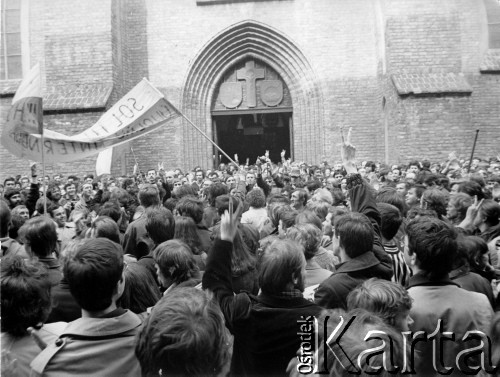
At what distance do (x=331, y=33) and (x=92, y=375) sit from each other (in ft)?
53.4

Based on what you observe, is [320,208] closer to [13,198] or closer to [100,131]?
[100,131]

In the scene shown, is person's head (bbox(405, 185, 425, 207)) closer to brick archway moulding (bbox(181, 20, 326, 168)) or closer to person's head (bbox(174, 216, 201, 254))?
person's head (bbox(174, 216, 201, 254))

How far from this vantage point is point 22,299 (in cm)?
234

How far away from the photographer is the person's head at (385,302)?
235 centimetres

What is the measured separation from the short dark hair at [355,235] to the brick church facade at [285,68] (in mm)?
12517

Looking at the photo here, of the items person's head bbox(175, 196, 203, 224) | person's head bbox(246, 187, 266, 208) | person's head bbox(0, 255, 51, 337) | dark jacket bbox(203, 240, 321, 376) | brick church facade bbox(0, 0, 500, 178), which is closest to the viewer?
person's head bbox(0, 255, 51, 337)

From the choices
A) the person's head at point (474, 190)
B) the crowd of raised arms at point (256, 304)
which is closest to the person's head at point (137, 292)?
the crowd of raised arms at point (256, 304)

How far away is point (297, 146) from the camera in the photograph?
58.9 feet

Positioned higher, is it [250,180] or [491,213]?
[250,180]

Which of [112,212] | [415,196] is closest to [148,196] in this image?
[112,212]

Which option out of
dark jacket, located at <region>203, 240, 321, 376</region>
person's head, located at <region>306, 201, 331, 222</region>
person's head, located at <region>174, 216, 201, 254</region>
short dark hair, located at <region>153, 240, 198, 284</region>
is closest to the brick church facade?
person's head, located at <region>306, 201, 331, 222</region>

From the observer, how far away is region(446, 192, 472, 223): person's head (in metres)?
5.13

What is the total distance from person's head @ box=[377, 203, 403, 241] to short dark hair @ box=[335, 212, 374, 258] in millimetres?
890

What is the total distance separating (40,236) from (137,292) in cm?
92
